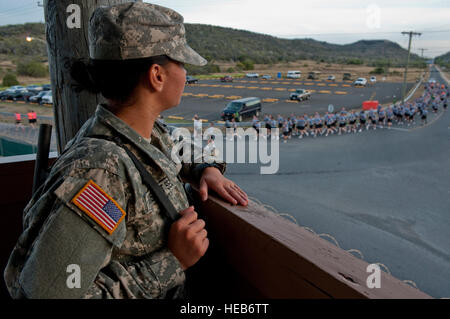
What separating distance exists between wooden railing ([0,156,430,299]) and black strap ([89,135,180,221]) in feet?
0.77

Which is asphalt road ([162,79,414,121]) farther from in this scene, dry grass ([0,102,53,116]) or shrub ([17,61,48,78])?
shrub ([17,61,48,78])

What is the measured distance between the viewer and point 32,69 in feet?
125

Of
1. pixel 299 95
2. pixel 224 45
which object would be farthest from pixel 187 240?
pixel 224 45

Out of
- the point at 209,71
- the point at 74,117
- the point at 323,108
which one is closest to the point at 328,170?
the point at 74,117

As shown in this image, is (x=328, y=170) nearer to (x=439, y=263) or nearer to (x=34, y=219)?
(x=439, y=263)

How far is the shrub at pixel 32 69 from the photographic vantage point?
38156 mm

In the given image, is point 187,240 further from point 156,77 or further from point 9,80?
point 9,80

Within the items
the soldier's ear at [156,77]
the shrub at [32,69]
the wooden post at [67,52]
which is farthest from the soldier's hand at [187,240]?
the shrub at [32,69]

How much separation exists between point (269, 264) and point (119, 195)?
17.7 inches

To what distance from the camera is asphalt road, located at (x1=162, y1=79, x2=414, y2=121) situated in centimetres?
2670

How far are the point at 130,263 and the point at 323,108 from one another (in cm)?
2941

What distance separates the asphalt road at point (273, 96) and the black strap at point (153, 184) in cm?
2206

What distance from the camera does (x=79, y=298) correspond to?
76 cm

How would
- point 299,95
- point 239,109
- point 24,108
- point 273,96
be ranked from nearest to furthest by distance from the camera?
point 239,109 → point 24,108 → point 299,95 → point 273,96
